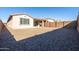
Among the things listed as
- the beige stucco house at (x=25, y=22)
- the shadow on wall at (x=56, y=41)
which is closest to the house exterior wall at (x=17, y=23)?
the beige stucco house at (x=25, y=22)

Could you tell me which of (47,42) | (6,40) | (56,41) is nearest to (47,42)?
(47,42)

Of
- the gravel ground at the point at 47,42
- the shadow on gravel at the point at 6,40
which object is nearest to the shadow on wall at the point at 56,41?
the gravel ground at the point at 47,42

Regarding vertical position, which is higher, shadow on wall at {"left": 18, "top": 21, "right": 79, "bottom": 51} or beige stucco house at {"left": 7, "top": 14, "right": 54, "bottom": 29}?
beige stucco house at {"left": 7, "top": 14, "right": 54, "bottom": 29}

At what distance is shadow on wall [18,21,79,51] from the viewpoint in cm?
550

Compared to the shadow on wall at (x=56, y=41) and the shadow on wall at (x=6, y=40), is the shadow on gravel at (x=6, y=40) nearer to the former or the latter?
the shadow on wall at (x=6, y=40)

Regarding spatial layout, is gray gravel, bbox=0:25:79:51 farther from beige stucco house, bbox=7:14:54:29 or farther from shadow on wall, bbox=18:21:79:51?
beige stucco house, bbox=7:14:54:29

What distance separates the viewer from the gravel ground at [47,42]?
5.50 metres

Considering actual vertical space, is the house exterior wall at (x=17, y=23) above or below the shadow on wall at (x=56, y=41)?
above

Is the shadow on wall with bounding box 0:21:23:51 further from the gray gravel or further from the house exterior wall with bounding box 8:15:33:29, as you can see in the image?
the house exterior wall with bounding box 8:15:33:29

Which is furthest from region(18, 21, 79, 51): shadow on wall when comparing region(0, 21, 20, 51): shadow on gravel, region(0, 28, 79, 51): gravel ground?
region(0, 21, 20, 51): shadow on gravel
